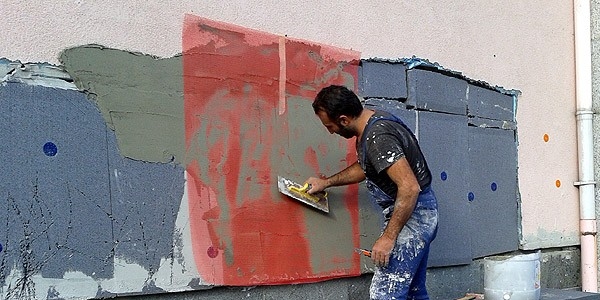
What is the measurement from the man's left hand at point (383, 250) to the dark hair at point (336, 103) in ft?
2.03

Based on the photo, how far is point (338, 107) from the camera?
2938 mm

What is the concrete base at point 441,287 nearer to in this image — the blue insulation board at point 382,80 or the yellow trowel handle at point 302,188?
the yellow trowel handle at point 302,188

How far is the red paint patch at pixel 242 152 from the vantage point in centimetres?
298

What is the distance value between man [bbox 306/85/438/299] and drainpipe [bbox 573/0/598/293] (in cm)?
244

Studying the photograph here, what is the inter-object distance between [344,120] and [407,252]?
707mm

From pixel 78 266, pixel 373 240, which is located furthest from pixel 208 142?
pixel 373 240

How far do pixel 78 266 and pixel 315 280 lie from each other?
1296 mm

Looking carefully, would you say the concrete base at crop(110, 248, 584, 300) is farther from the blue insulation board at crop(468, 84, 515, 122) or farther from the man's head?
the blue insulation board at crop(468, 84, 515, 122)

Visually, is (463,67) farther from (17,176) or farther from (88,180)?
(17,176)

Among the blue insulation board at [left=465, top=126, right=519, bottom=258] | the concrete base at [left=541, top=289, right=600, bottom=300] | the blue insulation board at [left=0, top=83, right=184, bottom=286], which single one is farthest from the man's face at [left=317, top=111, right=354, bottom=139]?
the concrete base at [left=541, top=289, right=600, bottom=300]

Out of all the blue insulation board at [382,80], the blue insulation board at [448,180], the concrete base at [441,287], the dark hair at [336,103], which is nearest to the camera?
the dark hair at [336,103]

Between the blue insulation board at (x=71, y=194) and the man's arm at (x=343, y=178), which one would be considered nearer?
the blue insulation board at (x=71, y=194)

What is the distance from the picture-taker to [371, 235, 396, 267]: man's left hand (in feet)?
9.57

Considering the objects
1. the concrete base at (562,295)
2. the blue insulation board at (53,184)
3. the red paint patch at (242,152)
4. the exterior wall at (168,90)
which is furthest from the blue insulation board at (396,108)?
the blue insulation board at (53,184)
